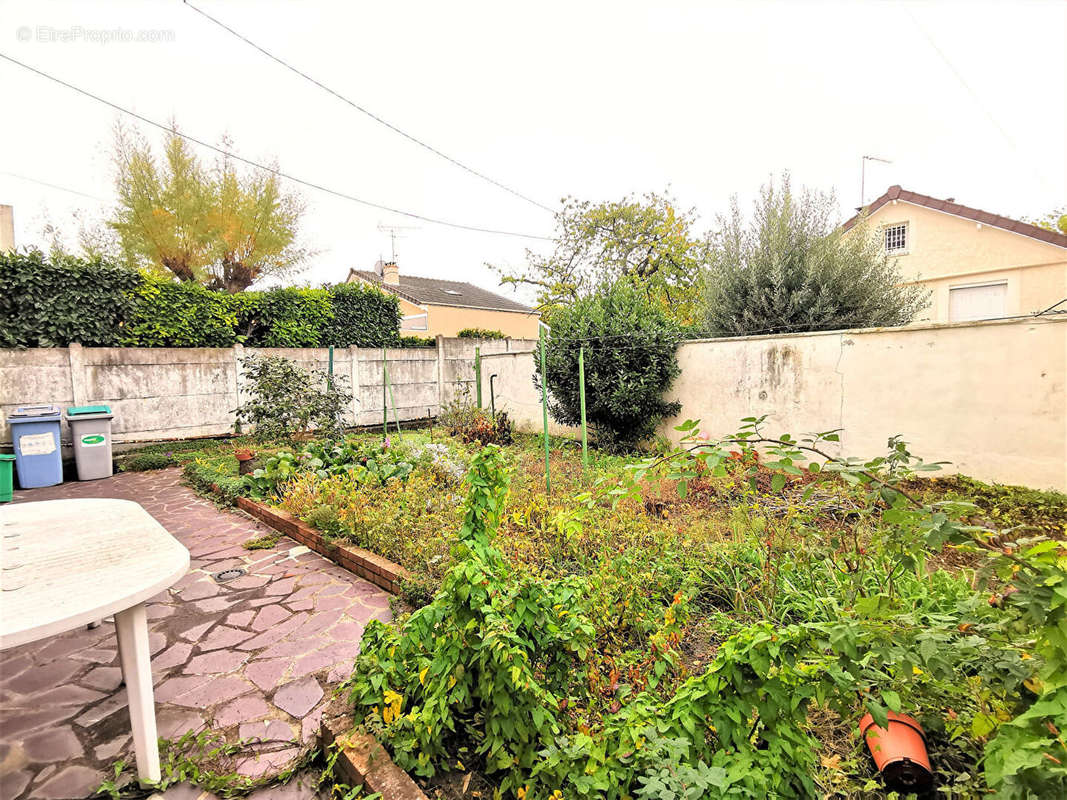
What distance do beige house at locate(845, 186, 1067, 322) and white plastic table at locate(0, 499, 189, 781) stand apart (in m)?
15.2

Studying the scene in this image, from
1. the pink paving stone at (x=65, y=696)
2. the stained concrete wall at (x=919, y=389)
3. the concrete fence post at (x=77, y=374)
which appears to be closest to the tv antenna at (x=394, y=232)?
the concrete fence post at (x=77, y=374)

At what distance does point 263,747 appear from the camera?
76.4 inches

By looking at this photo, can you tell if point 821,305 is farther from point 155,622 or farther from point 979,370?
point 155,622

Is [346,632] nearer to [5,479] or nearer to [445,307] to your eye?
[5,479]

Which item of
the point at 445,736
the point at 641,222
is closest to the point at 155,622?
the point at 445,736

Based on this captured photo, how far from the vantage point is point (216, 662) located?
8.29 feet

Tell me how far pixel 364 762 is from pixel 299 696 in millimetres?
779

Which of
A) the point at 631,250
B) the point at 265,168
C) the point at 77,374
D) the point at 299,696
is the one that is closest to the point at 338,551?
the point at 299,696

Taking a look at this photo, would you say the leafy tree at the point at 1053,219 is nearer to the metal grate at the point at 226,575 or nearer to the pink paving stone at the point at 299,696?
the pink paving stone at the point at 299,696

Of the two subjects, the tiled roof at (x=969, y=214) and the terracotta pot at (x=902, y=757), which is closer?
the terracotta pot at (x=902, y=757)

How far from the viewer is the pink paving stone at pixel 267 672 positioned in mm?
2348

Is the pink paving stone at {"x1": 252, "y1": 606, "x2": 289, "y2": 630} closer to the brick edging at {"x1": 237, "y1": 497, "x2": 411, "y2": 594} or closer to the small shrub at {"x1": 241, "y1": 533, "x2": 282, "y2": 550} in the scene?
the brick edging at {"x1": 237, "y1": 497, "x2": 411, "y2": 594}

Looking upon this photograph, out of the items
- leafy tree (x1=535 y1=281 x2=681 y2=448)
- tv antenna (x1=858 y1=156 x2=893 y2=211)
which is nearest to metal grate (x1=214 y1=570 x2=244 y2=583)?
leafy tree (x1=535 y1=281 x2=681 y2=448)

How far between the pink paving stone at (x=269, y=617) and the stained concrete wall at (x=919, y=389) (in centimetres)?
→ 465
